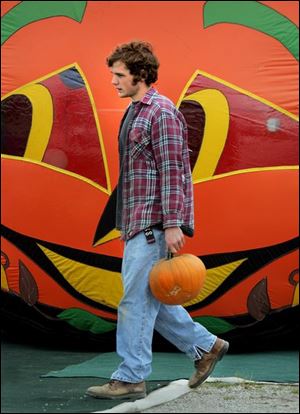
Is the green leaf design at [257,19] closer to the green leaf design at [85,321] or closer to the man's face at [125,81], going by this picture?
the man's face at [125,81]

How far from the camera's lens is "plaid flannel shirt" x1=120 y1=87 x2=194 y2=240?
13.7 feet

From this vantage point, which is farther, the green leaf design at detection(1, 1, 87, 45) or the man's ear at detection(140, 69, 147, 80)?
the green leaf design at detection(1, 1, 87, 45)

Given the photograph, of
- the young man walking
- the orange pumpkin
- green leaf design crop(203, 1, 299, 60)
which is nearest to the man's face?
the young man walking

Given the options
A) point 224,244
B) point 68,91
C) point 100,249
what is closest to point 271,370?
point 224,244

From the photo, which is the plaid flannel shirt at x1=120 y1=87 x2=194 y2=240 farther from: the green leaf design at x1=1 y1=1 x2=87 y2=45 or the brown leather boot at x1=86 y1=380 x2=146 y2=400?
the green leaf design at x1=1 y1=1 x2=87 y2=45

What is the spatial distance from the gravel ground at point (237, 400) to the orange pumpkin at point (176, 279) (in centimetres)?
43

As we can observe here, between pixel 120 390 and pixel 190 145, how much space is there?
1.40 metres

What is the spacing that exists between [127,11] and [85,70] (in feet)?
1.25

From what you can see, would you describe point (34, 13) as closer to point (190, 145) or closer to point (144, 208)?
point (190, 145)

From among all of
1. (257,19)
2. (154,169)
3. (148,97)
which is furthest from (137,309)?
(257,19)

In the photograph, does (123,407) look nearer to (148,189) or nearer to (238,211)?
(148,189)

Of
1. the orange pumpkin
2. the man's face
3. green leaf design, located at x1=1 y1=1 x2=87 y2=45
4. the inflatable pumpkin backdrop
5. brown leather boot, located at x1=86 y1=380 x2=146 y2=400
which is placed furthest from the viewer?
green leaf design, located at x1=1 y1=1 x2=87 y2=45

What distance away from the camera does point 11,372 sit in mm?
4863

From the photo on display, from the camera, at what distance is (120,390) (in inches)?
167
